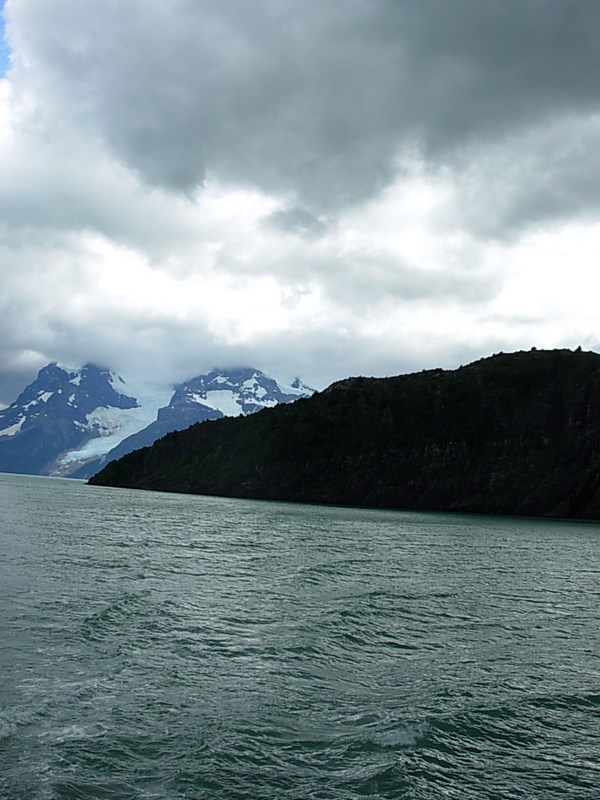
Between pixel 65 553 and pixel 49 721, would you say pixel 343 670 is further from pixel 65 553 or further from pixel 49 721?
pixel 65 553

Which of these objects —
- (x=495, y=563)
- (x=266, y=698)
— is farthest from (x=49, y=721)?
(x=495, y=563)

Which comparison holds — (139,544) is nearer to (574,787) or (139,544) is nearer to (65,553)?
(65,553)

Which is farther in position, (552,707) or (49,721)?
(552,707)

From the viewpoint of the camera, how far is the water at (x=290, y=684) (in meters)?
18.6

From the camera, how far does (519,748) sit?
21266mm

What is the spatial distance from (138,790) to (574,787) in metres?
12.2

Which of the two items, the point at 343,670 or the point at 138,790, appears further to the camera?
the point at 343,670

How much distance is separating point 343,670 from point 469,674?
553 cm

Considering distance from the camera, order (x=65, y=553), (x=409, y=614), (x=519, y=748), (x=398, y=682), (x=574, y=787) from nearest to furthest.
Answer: (x=574, y=787)
(x=519, y=748)
(x=398, y=682)
(x=409, y=614)
(x=65, y=553)

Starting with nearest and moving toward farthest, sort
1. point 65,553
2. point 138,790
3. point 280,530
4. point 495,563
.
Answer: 1. point 138,790
2. point 65,553
3. point 495,563
4. point 280,530

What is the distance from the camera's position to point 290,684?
2656cm

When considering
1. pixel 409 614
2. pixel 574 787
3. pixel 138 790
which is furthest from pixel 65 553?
pixel 574 787

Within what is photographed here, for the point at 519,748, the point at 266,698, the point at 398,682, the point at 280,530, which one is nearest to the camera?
the point at 519,748

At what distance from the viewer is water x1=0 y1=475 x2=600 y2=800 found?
1861cm
